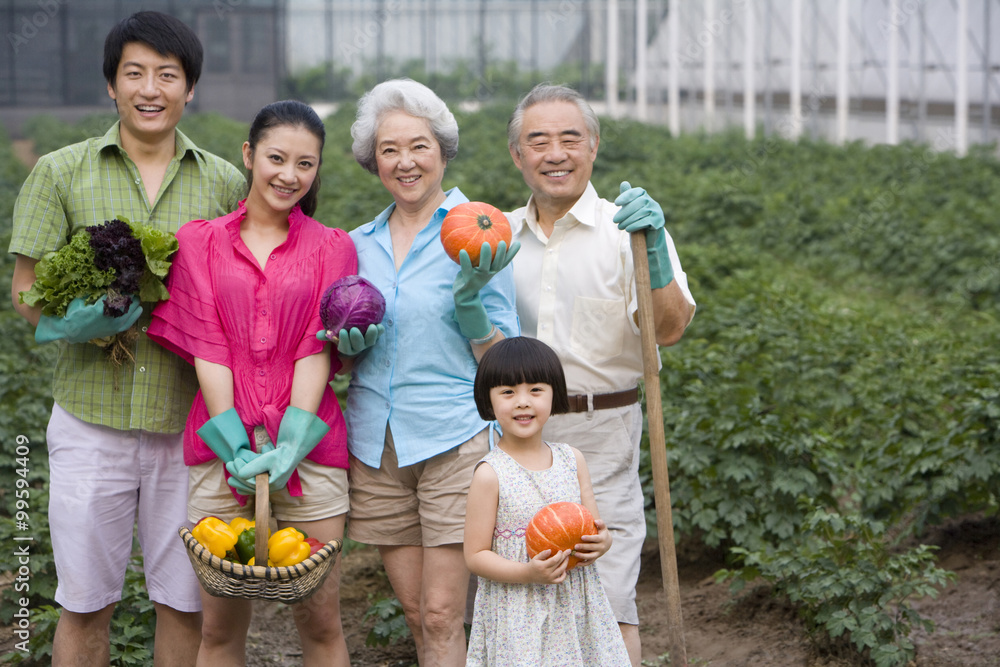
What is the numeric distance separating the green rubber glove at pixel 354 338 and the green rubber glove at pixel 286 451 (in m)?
0.20

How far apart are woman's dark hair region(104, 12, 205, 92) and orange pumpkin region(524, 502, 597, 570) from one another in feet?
5.40

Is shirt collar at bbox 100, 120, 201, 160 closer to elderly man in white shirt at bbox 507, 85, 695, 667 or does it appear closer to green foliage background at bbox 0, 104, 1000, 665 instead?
elderly man in white shirt at bbox 507, 85, 695, 667

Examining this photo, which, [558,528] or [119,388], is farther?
[119,388]

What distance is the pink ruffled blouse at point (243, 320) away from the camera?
2738mm

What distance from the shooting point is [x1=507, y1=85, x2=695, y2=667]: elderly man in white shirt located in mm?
2922

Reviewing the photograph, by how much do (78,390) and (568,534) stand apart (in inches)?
58.3

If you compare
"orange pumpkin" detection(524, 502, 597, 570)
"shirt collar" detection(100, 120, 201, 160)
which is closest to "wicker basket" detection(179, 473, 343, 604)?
"orange pumpkin" detection(524, 502, 597, 570)

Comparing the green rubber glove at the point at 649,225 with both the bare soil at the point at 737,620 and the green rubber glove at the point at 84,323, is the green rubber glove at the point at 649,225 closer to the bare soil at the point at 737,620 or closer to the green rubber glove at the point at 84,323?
the green rubber glove at the point at 84,323

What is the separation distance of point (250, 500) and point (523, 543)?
0.80 meters

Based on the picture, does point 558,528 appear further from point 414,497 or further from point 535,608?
point 414,497

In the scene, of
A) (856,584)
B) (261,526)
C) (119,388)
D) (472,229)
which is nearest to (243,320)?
(119,388)

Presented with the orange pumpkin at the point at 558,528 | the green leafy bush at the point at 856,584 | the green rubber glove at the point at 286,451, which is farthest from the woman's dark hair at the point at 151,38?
the green leafy bush at the point at 856,584

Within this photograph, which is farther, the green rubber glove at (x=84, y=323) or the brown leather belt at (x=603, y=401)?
the brown leather belt at (x=603, y=401)

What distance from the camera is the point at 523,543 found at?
2465 millimetres
